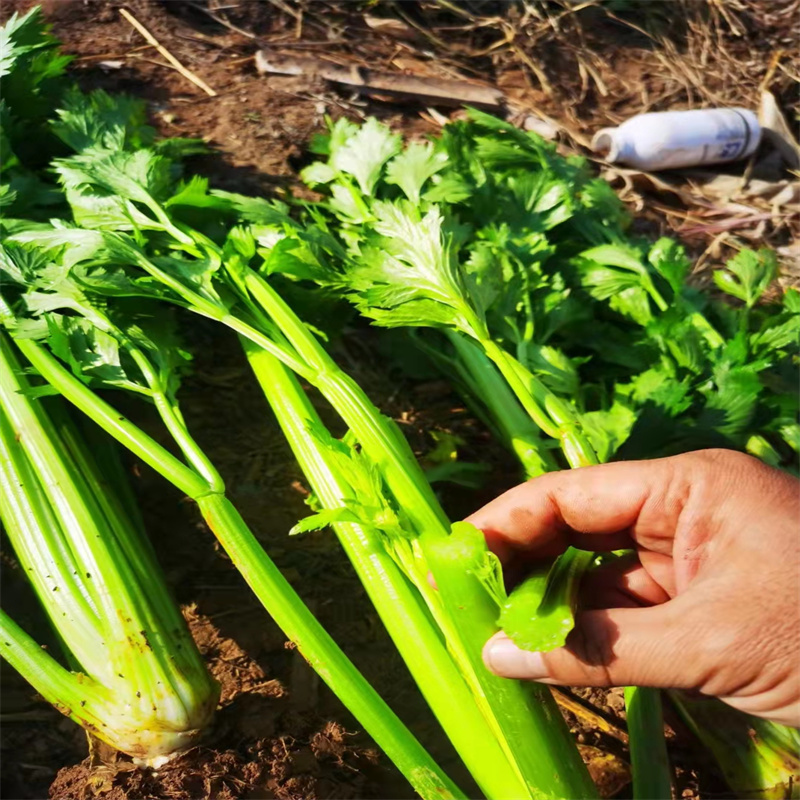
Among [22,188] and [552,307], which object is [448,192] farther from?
[22,188]

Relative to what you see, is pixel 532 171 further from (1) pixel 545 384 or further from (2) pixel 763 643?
(2) pixel 763 643

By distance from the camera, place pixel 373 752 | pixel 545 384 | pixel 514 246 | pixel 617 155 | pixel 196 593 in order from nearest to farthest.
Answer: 1. pixel 373 752
2. pixel 196 593
3. pixel 545 384
4. pixel 514 246
5. pixel 617 155

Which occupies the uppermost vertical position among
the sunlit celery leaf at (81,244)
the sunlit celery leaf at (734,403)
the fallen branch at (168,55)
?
the fallen branch at (168,55)

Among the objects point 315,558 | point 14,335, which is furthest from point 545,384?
point 14,335

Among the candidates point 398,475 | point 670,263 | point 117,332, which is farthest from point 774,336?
point 117,332

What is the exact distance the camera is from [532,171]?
375 centimetres

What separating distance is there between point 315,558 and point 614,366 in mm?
1446

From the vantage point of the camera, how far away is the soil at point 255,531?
89.7 inches

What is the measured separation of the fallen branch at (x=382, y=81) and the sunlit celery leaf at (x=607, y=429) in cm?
267

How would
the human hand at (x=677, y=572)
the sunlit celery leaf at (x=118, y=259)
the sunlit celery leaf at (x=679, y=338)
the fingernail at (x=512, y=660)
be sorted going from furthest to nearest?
the sunlit celery leaf at (x=679, y=338), the sunlit celery leaf at (x=118, y=259), the fingernail at (x=512, y=660), the human hand at (x=677, y=572)

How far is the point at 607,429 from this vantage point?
2732 mm

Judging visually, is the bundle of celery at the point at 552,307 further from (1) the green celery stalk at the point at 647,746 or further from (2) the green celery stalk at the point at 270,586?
(2) the green celery stalk at the point at 270,586

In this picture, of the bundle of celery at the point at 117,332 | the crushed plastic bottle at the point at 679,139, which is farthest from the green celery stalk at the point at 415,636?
the crushed plastic bottle at the point at 679,139

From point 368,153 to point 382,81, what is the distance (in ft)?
5.10
